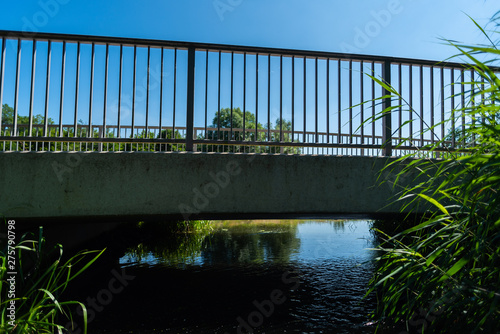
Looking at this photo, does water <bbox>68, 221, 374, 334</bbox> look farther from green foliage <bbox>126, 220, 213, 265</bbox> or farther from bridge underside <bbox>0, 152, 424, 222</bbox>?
bridge underside <bbox>0, 152, 424, 222</bbox>

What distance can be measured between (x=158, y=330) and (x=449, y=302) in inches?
119

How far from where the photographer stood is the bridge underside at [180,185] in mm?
4223

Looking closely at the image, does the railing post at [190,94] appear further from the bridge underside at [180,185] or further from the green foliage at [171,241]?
the green foliage at [171,241]

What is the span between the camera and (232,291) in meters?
5.44

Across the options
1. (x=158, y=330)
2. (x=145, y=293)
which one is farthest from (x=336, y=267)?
(x=158, y=330)

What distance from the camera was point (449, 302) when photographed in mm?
2115

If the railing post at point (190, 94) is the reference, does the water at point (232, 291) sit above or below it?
below

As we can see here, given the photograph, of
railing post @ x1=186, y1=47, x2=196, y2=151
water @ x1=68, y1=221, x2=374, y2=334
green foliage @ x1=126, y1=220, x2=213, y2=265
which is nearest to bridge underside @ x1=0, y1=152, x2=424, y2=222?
railing post @ x1=186, y1=47, x2=196, y2=151

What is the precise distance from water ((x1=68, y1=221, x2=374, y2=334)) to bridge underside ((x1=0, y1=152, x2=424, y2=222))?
85cm

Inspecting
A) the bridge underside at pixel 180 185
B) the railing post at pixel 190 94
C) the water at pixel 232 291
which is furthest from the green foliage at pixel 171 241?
the railing post at pixel 190 94

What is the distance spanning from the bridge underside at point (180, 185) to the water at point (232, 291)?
847mm

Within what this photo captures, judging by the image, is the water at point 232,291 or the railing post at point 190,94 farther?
the railing post at point 190,94

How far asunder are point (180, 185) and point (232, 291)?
2.10 meters

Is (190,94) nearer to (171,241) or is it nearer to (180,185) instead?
(180,185)
